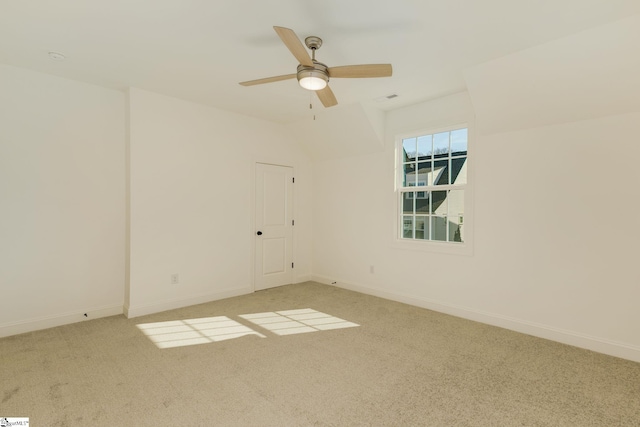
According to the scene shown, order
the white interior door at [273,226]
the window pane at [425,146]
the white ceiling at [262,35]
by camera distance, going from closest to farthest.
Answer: the white ceiling at [262,35]
the window pane at [425,146]
the white interior door at [273,226]

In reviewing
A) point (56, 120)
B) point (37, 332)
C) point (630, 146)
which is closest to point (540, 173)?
point (630, 146)

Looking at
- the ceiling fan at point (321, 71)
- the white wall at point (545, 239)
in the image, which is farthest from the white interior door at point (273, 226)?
the ceiling fan at point (321, 71)

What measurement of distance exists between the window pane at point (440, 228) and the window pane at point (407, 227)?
1.10 feet

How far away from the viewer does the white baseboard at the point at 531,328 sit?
279 cm

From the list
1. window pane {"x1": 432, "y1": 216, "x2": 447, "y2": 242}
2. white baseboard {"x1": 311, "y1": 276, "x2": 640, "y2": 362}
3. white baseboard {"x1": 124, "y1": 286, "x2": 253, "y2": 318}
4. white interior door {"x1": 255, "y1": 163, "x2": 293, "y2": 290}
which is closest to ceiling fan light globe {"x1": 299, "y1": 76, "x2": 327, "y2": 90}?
window pane {"x1": 432, "y1": 216, "x2": 447, "y2": 242}

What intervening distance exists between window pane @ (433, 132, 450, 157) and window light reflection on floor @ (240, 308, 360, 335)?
2.43 metres

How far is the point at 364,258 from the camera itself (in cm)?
491

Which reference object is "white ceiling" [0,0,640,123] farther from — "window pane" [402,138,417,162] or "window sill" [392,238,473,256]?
"window sill" [392,238,473,256]

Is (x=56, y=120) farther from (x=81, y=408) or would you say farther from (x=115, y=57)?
(x=81, y=408)

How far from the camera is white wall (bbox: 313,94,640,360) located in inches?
111

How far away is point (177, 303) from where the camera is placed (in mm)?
4070

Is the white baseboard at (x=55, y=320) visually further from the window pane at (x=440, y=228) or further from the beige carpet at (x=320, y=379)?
the window pane at (x=440, y=228)

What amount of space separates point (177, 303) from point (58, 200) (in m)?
1.78

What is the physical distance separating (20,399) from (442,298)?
403 cm
